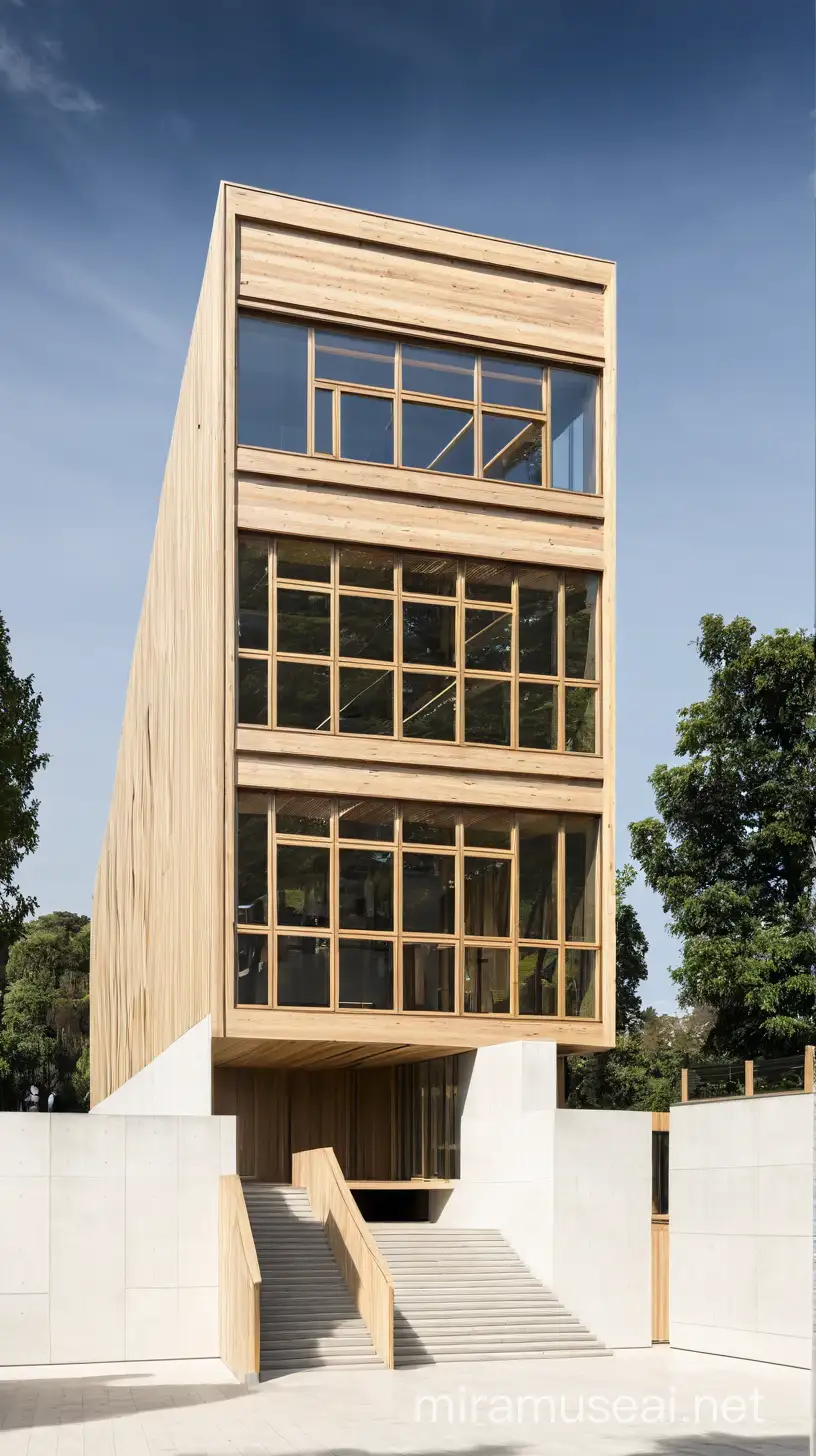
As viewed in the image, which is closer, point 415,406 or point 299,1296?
point 299,1296

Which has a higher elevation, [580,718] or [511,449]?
[511,449]

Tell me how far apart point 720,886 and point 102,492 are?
17.1 m

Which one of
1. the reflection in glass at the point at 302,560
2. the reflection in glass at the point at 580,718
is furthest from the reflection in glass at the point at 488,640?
the reflection in glass at the point at 302,560

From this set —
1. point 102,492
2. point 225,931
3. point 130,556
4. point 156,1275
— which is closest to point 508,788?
point 225,931

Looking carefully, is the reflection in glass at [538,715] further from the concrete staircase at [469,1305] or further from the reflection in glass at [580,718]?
the concrete staircase at [469,1305]

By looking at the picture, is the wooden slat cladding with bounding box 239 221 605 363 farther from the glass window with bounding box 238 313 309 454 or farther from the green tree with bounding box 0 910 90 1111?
the green tree with bounding box 0 910 90 1111

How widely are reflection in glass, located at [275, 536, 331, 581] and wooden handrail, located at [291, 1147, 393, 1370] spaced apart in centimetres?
837

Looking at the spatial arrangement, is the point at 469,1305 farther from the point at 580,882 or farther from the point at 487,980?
the point at 580,882

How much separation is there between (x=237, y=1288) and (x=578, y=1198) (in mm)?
5222

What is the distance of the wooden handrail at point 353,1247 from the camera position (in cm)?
1788

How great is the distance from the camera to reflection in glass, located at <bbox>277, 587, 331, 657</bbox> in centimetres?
2264

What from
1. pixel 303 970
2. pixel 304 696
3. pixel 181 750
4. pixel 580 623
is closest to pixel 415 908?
pixel 303 970

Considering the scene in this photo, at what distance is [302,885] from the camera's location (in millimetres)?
22172

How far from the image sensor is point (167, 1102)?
27.0 meters
